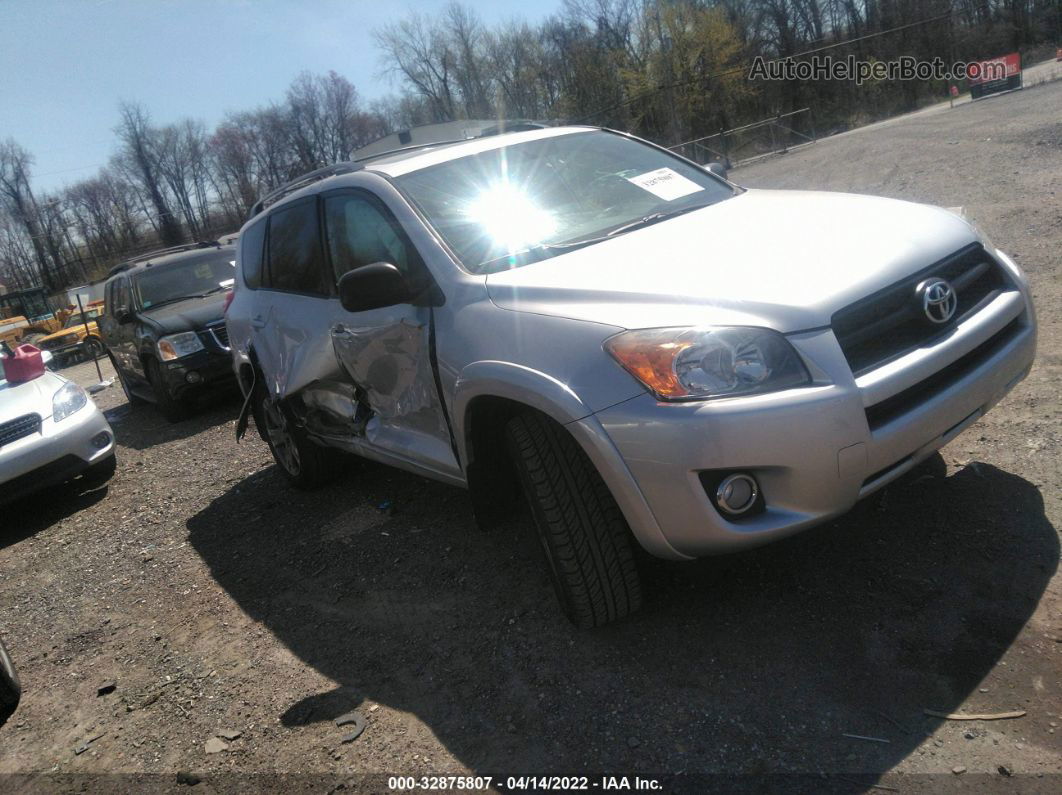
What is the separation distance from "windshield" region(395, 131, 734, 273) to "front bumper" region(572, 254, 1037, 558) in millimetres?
1015

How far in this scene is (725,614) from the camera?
2.85m

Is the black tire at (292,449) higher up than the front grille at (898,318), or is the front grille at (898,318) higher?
the front grille at (898,318)

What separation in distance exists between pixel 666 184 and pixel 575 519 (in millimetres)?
1844

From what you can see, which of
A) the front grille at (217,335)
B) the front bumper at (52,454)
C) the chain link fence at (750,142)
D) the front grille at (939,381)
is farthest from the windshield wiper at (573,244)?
the chain link fence at (750,142)

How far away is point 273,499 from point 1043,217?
7251 millimetres

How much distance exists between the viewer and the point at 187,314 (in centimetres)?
859

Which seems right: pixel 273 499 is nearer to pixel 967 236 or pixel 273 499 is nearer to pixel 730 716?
pixel 730 716

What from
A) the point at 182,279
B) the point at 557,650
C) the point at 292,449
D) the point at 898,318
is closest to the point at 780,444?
the point at 898,318

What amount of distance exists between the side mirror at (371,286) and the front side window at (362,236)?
0.51 ft

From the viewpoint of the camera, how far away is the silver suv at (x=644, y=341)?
2.27 metres

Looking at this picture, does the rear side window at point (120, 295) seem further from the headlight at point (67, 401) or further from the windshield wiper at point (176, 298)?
the headlight at point (67, 401)

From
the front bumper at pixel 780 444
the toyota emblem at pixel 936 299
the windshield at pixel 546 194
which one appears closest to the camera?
the front bumper at pixel 780 444

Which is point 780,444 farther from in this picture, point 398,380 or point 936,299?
point 398,380

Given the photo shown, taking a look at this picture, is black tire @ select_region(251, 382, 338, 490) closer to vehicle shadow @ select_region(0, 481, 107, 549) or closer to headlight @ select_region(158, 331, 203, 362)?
vehicle shadow @ select_region(0, 481, 107, 549)
